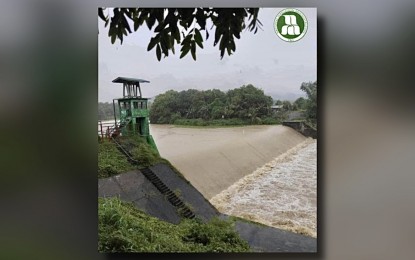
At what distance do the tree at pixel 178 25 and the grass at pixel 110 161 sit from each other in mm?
611

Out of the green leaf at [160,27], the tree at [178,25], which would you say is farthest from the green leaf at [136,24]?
the green leaf at [160,27]

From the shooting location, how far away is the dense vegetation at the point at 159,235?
251 centimetres

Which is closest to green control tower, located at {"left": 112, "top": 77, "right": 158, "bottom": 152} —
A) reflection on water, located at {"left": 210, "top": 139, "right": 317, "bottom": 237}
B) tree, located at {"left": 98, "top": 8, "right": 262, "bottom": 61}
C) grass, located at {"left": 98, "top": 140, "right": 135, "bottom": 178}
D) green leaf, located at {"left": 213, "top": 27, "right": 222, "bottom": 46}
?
grass, located at {"left": 98, "top": 140, "right": 135, "bottom": 178}

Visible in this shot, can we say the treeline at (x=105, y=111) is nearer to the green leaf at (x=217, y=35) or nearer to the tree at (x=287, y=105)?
the green leaf at (x=217, y=35)

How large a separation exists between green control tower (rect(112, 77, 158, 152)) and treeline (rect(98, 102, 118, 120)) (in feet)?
0.10

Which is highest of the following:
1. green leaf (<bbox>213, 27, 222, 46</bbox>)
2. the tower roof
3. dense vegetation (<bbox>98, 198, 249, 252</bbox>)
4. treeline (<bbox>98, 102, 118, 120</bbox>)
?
green leaf (<bbox>213, 27, 222, 46</bbox>)

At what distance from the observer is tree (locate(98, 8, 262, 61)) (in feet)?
8.34

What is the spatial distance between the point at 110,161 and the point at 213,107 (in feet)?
2.25

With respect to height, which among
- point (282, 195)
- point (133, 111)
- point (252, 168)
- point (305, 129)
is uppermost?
point (133, 111)

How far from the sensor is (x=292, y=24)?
2498 millimetres

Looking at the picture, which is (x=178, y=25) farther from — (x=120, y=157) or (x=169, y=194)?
(x=169, y=194)

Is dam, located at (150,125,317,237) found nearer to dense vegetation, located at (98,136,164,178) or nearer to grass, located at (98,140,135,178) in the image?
dense vegetation, located at (98,136,164,178)

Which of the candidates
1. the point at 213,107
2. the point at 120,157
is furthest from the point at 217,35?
the point at 120,157
